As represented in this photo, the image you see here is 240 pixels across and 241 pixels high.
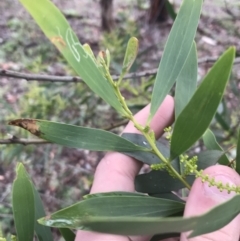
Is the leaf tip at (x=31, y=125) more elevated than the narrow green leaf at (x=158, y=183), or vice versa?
the leaf tip at (x=31, y=125)

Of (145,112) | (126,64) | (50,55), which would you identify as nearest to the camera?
(126,64)

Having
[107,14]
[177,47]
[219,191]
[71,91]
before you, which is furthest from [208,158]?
[107,14]

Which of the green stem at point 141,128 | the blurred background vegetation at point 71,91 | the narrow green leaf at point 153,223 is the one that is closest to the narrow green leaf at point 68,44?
the green stem at point 141,128

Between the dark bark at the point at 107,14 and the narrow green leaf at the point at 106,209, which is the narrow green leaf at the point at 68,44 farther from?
the dark bark at the point at 107,14

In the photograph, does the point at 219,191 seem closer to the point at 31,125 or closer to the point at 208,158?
the point at 208,158

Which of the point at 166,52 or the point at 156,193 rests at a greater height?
the point at 166,52

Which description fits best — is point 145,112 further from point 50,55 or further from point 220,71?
point 50,55

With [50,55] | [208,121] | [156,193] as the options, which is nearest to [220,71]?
[208,121]
